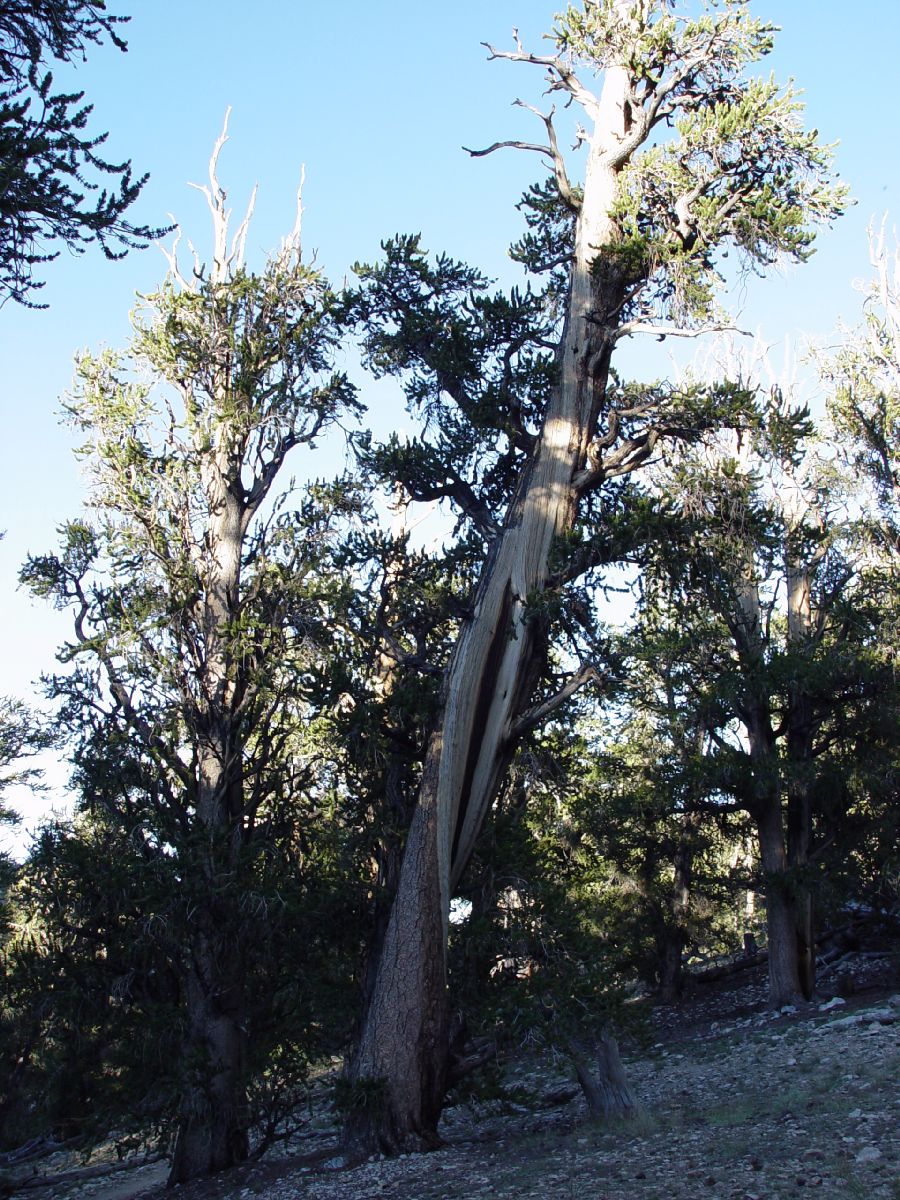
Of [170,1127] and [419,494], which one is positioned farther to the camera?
[419,494]

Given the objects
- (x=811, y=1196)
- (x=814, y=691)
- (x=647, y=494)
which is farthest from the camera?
(x=814, y=691)

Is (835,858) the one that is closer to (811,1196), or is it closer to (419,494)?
(419,494)

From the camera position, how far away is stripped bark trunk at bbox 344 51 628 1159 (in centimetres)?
841

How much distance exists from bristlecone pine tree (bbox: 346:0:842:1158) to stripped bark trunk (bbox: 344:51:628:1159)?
0.05 ft

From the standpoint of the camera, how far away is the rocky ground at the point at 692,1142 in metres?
5.59

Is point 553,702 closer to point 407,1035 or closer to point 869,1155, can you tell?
point 407,1035

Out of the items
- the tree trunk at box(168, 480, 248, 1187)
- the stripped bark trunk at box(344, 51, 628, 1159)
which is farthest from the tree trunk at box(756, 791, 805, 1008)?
the tree trunk at box(168, 480, 248, 1187)

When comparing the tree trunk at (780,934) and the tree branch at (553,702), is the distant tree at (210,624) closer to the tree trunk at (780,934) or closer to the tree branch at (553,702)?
the tree branch at (553,702)

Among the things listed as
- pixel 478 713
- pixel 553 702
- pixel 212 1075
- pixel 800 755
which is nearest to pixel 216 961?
pixel 212 1075

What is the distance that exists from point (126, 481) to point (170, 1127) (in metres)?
6.51

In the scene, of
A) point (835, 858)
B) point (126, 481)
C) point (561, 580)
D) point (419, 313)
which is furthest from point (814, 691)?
point (126, 481)

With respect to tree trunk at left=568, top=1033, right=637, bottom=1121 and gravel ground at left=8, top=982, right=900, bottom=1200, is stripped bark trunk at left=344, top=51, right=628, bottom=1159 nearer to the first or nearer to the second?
gravel ground at left=8, top=982, right=900, bottom=1200

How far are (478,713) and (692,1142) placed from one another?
404 centimetres

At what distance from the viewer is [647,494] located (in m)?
10.7
